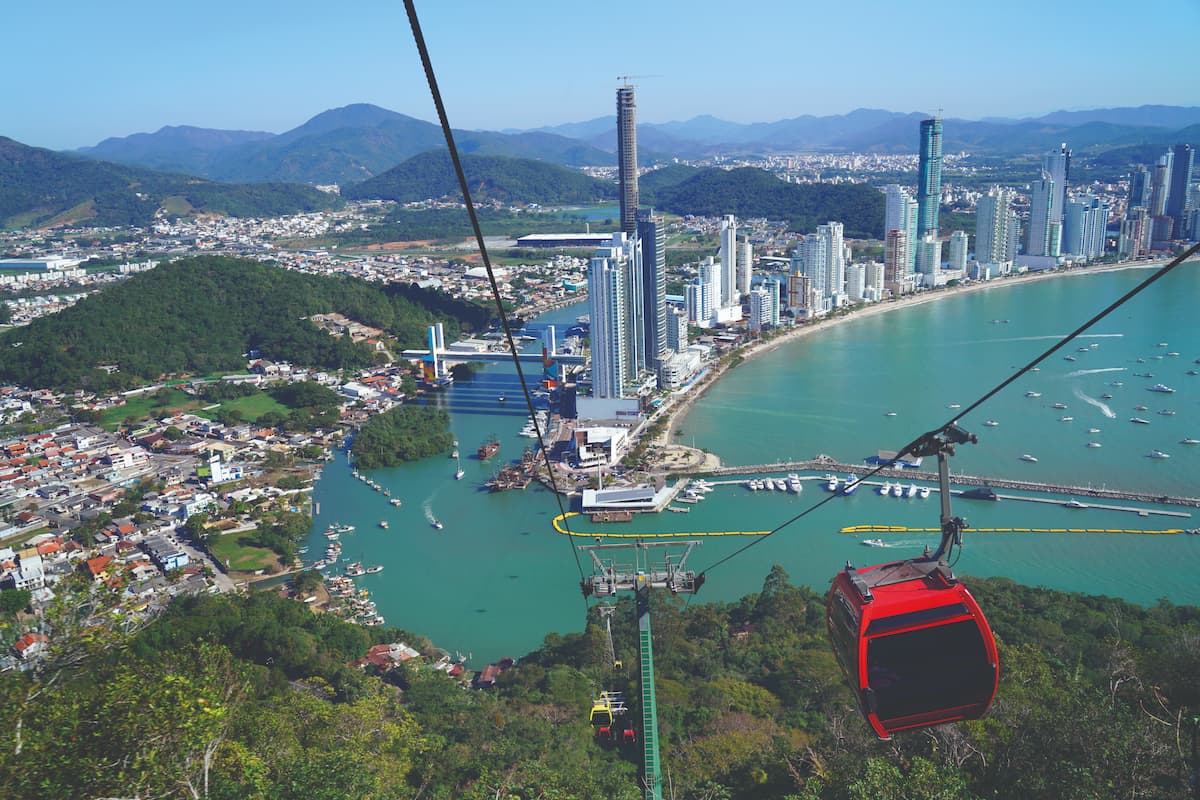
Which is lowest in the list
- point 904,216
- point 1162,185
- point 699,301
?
point 699,301

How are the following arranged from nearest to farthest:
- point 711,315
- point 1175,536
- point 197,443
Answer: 1. point 1175,536
2. point 197,443
3. point 711,315

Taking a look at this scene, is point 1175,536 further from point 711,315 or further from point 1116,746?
point 711,315

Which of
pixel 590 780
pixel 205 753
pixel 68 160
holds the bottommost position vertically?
pixel 590 780

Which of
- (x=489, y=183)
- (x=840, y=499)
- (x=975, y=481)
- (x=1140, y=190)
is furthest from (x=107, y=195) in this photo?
(x=1140, y=190)

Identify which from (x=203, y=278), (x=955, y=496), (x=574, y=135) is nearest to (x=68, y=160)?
(x=203, y=278)

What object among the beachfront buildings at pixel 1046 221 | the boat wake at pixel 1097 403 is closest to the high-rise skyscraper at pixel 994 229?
the beachfront buildings at pixel 1046 221

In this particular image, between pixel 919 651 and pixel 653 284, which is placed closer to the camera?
pixel 919 651

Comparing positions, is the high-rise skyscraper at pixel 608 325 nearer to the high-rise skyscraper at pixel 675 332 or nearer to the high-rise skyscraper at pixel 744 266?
the high-rise skyscraper at pixel 675 332

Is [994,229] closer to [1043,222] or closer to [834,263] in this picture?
[1043,222]

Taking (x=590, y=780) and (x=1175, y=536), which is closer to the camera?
(x=590, y=780)
